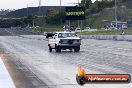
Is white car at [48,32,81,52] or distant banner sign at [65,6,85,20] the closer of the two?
white car at [48,32,81,52]

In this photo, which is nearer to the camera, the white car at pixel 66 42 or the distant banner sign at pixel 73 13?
the white car at pixel 66 42

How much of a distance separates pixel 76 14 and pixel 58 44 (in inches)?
1968

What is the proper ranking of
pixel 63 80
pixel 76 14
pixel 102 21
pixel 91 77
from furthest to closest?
pixel 102 21
pixel 76 14
pixel 63 80
pixel 91 77

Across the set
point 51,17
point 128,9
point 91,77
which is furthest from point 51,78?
point 51,17

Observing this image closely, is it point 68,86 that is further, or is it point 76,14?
point 76,14

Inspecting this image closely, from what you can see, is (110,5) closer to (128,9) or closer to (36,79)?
(128,9)

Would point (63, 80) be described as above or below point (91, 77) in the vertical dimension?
below

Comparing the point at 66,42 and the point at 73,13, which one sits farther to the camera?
the point at 73,13

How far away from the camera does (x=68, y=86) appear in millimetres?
14023

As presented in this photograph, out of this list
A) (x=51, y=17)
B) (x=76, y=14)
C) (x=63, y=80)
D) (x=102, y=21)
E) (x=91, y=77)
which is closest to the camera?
(x=91, y=77)

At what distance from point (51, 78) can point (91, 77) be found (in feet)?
29.4

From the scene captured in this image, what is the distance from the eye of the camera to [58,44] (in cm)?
3769

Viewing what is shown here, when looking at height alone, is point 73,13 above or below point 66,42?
below

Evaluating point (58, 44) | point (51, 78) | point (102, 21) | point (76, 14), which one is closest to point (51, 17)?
point (102, 21)
